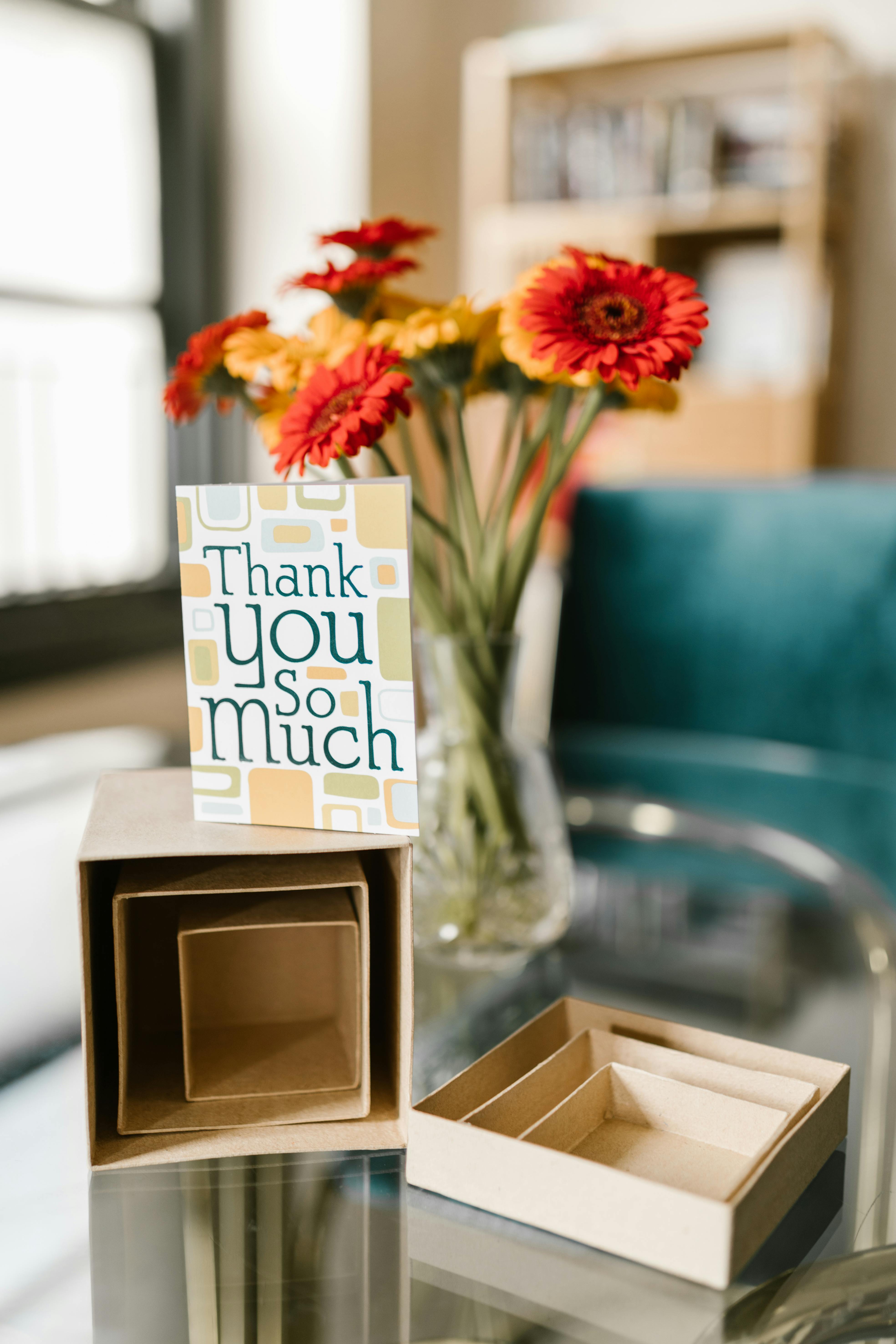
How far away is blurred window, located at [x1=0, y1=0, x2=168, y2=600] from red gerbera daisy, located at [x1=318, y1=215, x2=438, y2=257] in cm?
170

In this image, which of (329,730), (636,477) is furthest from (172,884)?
(636,477)

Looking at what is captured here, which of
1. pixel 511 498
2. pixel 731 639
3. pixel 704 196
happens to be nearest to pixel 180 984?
pixel 511 498

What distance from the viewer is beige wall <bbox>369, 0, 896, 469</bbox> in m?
2.87

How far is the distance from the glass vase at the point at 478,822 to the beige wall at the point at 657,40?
240cm

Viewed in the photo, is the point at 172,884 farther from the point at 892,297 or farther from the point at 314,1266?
the point at 892,297

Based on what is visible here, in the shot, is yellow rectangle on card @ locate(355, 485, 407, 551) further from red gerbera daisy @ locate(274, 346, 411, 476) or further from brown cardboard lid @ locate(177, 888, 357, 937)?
brown cardboard lid @ locate(177, 888, 357, 937)

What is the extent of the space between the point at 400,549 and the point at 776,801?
2.59 feet

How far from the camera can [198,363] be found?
736mm

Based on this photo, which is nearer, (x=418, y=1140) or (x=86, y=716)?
(x=418, y=1140)

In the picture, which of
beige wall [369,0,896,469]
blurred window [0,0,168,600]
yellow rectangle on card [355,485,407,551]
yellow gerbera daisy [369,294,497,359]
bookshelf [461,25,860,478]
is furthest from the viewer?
beige wall [369,0,896,469]

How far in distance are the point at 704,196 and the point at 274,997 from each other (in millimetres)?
2586

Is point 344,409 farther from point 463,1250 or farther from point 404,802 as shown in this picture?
point 463,1250

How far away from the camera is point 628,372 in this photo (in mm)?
599

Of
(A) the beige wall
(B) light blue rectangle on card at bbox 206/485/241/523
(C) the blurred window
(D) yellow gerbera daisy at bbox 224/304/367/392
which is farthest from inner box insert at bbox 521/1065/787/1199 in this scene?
(A) the beige wall
